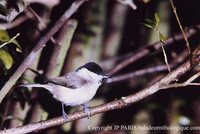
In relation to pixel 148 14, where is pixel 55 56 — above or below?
below

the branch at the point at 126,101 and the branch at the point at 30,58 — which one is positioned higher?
the branch at the point at 30,58

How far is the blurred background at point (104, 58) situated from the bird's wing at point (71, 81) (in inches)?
2.8

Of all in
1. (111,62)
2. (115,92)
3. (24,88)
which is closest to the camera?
(24,88)

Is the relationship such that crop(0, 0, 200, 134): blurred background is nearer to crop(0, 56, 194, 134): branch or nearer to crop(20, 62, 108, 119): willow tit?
crop(20, 62, 108, 119): willow tit

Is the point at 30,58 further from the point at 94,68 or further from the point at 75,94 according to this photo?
the point at 94,68

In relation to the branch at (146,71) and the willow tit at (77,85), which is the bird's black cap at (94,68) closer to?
the willow tit at (77,85)

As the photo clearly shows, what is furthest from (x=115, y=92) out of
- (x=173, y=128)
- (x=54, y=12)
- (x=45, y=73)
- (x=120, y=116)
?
(x=45, y=73)

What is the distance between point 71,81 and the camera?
2.78 m

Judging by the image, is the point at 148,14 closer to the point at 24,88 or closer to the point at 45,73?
the point at 45,73

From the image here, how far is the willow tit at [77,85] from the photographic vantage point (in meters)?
2.69

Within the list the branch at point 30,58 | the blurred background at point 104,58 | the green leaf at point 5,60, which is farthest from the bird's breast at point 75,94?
the green leaf at point 5,60

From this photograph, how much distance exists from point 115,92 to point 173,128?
2.61 ft

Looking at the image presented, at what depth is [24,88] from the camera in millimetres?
2510

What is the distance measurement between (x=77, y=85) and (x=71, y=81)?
6cm
